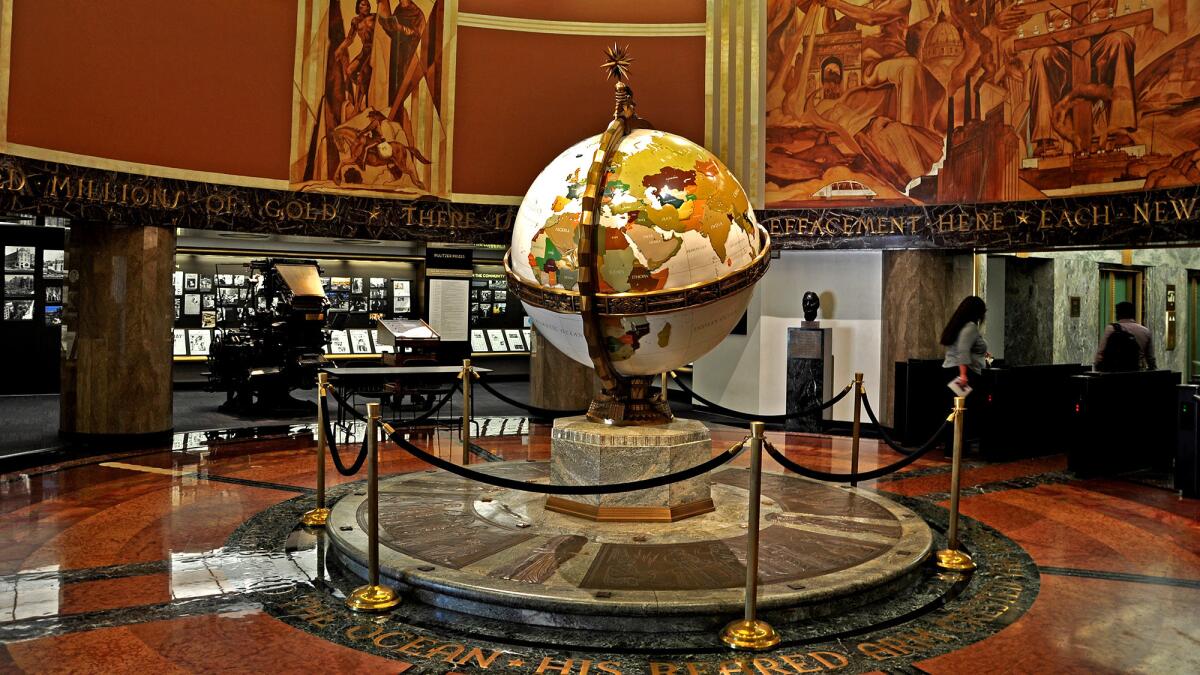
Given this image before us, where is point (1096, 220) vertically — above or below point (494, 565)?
above

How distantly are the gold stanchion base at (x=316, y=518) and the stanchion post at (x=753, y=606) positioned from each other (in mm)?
3444

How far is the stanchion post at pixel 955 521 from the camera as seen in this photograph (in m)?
5.47

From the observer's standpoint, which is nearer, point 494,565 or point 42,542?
point 494,565

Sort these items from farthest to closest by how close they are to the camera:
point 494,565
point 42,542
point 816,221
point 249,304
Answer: point 249,304 → point 816,221 → point 42,542 → point 494,565

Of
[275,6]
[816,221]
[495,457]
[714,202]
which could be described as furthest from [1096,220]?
→ [275,6]

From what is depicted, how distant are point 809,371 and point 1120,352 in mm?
3735

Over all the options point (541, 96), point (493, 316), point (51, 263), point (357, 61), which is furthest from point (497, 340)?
point (51, 263)

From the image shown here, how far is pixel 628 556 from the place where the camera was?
506cm

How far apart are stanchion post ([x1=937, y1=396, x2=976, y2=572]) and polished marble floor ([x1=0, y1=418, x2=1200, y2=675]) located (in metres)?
0.16

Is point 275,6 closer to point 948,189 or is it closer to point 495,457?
point 495,457

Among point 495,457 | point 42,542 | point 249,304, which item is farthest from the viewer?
point 249,304

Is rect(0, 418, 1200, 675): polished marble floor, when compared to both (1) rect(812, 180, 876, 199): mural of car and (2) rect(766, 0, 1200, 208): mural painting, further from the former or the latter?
(1) rect(812, 180, 876, 199): mural of car

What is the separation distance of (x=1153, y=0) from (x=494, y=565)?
Answer: 374 inches

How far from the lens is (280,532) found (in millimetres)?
6062
